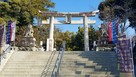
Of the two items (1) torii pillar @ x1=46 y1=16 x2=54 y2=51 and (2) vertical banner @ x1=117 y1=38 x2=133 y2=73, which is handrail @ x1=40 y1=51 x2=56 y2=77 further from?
(1) torii pillar @ x1=46 y1=16 x2=54 y2=51

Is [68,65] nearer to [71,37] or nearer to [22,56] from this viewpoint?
[22,56]

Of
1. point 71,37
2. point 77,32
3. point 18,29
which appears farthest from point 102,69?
point 71,37

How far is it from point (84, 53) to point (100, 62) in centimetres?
187

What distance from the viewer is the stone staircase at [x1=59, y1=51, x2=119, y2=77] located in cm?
1409

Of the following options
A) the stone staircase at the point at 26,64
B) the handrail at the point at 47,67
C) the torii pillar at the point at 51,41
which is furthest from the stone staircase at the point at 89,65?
the torii pillar at the point at 51,41

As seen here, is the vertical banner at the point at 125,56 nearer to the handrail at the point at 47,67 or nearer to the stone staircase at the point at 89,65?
the stone staircase at the point at 89,65

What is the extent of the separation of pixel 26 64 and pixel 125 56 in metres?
5.59

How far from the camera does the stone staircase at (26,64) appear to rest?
14266mm

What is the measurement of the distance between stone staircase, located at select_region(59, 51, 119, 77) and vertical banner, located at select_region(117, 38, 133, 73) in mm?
2159

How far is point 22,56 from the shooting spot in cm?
1731

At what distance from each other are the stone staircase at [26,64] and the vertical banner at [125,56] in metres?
4.01

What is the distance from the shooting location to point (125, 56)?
11969mm

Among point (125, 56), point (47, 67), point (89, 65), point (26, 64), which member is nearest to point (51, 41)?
point (26, 64)

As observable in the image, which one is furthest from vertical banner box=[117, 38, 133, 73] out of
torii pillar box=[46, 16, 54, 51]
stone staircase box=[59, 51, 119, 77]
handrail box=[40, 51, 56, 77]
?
torii pillar box=[46, 16, 54, 51]
